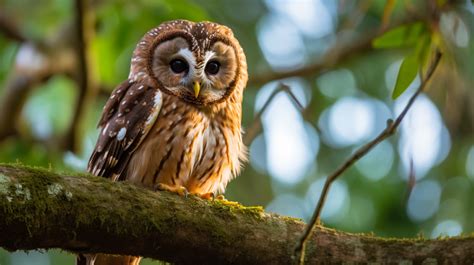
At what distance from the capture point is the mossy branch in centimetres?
291

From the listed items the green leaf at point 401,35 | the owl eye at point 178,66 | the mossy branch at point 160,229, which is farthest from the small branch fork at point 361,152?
the owl eye at point 178,66

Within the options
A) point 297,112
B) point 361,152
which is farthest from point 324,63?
point 361,152

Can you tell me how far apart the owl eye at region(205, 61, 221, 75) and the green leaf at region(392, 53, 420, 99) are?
142 cm

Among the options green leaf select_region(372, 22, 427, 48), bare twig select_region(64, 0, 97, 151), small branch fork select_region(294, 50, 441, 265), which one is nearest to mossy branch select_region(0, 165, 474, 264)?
small branch fork select_region(294, 50, 441, 265)

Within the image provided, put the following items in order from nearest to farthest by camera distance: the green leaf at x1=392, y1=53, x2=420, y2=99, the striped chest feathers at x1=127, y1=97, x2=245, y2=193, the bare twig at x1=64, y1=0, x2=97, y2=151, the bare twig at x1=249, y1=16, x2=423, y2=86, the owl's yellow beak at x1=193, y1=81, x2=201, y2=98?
the green leaf at x1=392, y1=53, x2=420, y2=99
the striped chest feathers at x1=127, y1=97, x2=245, y2=193
the owl's yellow beak at x1=193, y1=81, x2=201, y2=98
the bare twig at x1=64, y1=0, x2=97, y2=151
the bare twig at x1=249, y1=16, x2=423, y2=86

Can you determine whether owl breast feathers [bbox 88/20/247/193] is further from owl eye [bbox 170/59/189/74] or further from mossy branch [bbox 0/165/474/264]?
mossy branch [bbox 0/165/474/264]

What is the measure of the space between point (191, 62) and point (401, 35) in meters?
1.18

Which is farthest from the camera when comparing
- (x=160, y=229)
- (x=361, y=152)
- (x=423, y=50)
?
(x=423, y=50)

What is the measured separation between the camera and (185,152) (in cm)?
407

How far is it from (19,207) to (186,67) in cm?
170

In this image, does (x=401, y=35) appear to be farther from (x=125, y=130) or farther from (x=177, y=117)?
(x=125, y=130)

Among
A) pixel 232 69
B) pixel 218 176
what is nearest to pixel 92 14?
pixel 232 69

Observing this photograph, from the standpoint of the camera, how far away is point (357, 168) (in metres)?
7.35

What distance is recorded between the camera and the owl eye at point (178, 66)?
4.39 metres
